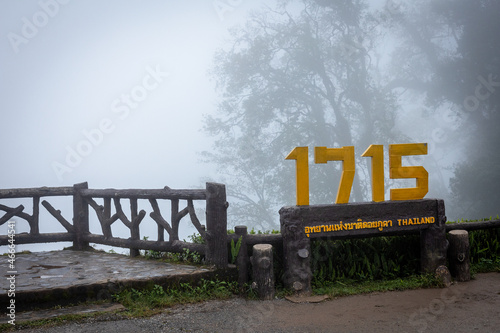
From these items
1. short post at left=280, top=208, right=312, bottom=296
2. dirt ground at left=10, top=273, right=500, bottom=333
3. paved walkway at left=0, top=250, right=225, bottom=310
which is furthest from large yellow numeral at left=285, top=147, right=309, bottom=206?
paved walkway at left=0, top=250, right=225, bottom=310

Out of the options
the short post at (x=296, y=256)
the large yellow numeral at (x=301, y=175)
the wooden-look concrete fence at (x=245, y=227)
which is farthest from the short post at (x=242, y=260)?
the large yellow numeral at (x=301, y=175)

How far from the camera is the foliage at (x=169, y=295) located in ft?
20.4

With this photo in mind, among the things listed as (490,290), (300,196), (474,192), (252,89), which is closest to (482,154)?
(474,192)

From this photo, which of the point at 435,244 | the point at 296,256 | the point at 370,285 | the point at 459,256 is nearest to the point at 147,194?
the point at 296,256

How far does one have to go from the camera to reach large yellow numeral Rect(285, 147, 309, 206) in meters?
7.21

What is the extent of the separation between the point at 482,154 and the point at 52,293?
67.7ft

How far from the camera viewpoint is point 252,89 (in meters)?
25.3

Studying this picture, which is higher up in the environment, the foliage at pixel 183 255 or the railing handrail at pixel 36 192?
the railing handrail at pixel 36 192

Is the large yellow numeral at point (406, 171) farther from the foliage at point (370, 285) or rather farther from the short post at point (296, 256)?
the short post at point (296, 256)

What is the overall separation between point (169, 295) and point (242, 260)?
3.98ft

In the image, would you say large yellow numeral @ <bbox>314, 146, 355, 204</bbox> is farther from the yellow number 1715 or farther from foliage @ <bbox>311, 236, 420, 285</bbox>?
foliage @ <bbox>311, 236, 420, 285</bbox>

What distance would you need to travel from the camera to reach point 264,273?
6.79 meters

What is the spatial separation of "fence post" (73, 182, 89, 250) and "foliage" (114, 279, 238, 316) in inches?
134

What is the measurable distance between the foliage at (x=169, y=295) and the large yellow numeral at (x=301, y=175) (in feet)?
5.42
